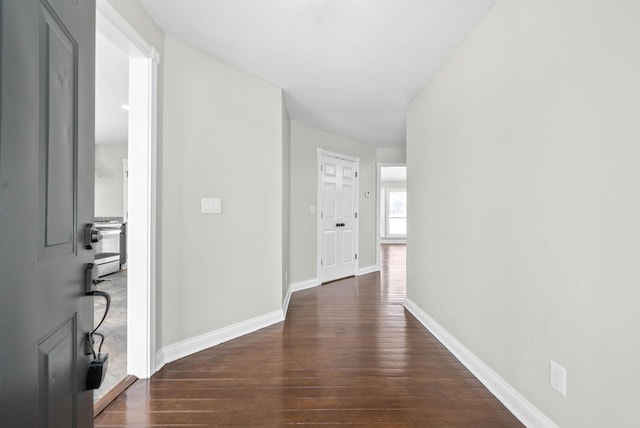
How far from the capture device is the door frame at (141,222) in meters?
2.15

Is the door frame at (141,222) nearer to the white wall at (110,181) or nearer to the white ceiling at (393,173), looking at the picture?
the white wall at (110,181)

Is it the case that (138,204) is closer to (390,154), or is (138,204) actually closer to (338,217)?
(338,217)

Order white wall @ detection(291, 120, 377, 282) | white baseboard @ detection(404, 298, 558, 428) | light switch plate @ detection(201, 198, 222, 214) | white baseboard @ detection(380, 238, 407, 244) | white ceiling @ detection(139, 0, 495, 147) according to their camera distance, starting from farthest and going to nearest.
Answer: white baseboard @ detection(380, 238, 407, 244) → white wall @ detection(291, 120, 377, 282) → light switch plate @ detection(201, 198, 222, 214) → white ceiling @ detection(139, 0, 495, 147) → white baseboard @ detection(404, 298, 558, 428)

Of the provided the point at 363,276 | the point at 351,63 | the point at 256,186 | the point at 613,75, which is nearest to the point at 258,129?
the point at 256,186

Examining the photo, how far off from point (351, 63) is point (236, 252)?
199 centimetres

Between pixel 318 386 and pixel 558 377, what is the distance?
4.24 ft

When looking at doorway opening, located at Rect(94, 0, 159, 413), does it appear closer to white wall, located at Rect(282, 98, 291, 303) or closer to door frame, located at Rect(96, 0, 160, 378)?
door frame, located at Rect(96, 0, 160, 378)

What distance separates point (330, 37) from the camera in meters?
2.45

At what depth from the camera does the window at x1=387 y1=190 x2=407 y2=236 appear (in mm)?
12203

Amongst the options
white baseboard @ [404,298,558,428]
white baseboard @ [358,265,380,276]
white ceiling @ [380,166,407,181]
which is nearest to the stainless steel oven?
white baseboard @ [358,265,380,276]

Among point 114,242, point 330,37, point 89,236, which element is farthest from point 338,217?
point 89,236

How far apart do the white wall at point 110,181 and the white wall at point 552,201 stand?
683cm

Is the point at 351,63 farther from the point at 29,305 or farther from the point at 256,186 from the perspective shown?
the point at 29,305

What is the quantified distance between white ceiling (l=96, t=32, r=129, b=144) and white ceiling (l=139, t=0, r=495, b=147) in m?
0.65
